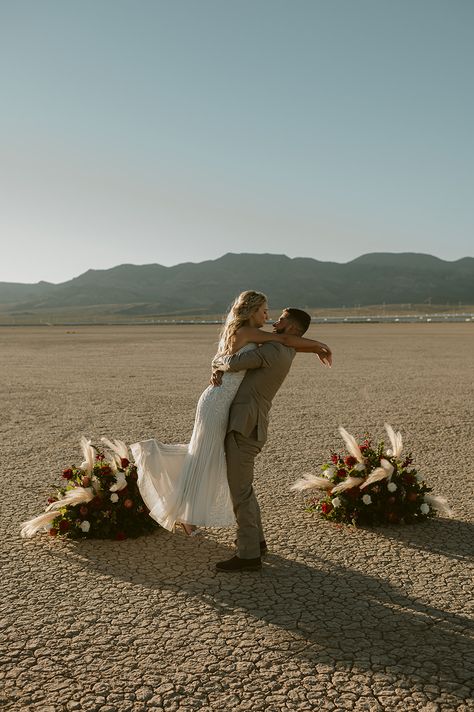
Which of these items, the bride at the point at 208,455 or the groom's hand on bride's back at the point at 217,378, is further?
the groom's hand on bride's back at the point at 217,378

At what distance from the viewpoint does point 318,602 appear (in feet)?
15.0

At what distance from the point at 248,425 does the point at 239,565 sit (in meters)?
1.09

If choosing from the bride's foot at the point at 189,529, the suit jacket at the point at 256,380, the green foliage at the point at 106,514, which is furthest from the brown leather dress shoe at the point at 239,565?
the green foliage at the point at 106,514

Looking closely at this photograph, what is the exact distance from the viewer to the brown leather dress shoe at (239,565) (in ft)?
16.6

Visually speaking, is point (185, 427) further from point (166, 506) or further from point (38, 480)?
point (166, 506)

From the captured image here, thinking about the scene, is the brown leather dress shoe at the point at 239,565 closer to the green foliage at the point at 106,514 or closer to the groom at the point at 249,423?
the groom at the point at 249,423

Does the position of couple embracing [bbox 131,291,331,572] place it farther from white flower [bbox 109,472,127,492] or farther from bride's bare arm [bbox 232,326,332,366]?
white flower [bbox 109,472,127,492]

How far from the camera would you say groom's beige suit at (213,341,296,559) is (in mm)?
4910

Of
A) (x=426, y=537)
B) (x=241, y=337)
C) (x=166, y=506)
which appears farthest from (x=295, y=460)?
(x=241, y=337)

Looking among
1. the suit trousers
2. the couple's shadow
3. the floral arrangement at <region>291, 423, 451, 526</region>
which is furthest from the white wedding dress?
the floral arrangement at <region>291, 423, 451, 526</region>

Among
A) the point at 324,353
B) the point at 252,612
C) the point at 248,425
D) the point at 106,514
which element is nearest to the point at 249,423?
the point at 248,425

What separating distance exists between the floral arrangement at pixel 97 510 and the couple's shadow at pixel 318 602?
0.14 meters

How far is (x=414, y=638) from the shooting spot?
4.08 m

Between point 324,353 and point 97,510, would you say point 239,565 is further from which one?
point 324,353
